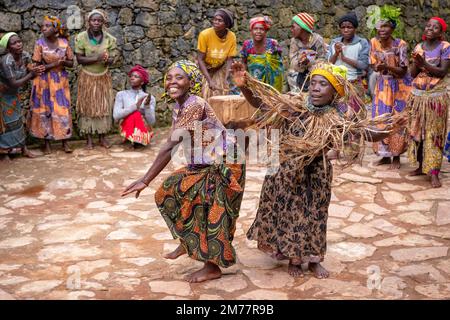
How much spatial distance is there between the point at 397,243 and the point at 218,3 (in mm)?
6102

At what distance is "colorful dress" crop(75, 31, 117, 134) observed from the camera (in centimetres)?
802

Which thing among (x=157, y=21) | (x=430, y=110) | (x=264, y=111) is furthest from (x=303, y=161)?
(x=157, y=21)

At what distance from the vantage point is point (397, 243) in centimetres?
495

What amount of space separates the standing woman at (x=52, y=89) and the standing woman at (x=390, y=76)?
3.86m

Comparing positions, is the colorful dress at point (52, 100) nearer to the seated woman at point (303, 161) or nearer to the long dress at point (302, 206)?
the seated woman at point (303, 161)

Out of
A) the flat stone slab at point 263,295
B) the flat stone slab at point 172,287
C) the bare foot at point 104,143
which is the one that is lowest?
the flat stone slab at point 263,295

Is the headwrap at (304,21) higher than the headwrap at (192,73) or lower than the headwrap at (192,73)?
higher

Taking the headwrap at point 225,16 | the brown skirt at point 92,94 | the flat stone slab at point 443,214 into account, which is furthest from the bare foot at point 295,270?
the brown skirt at point 92,94

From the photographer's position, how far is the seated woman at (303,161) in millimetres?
4012

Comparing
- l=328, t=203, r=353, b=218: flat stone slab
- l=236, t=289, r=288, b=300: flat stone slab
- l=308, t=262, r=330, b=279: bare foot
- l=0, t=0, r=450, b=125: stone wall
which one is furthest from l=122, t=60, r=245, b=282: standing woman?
l=0, t=0, r=450, b=125: stone wall

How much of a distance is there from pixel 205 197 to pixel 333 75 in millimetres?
1189

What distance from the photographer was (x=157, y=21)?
9.37m

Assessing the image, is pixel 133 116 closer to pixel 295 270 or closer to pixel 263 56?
pixel 263 56

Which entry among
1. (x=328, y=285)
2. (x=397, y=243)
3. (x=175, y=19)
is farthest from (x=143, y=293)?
(x=175, y=19)
